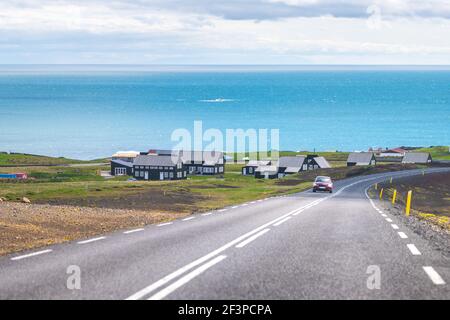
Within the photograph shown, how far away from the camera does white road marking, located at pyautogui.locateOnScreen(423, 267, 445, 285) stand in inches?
422

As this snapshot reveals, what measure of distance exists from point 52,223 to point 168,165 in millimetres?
100692

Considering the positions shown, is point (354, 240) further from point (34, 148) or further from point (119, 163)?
point (34, 148)

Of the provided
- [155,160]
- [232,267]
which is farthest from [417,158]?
[232,267]

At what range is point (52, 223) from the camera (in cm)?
2048

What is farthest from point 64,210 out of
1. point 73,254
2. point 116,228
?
point 73,254

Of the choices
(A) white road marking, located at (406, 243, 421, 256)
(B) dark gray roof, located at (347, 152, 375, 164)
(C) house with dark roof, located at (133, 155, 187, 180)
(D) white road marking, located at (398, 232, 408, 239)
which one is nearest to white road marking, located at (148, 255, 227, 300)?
(A) white road marking, located at (406, 243, 421, 256)

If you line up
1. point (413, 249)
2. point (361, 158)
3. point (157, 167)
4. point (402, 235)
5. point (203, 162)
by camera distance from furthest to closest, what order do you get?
1. point (361, 158)
2. point (203, 162)
3. point (157, 167)
4. point (402, 235)
5. point (413, 249)

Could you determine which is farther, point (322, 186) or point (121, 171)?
point (121, 171)

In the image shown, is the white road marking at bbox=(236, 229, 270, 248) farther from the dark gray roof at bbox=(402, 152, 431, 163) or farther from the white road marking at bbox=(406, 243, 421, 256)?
the dark gray roof at bbox=(402, 152, 431, 163)

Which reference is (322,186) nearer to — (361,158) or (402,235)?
(402,235)

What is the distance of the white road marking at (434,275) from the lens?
35.2 ft

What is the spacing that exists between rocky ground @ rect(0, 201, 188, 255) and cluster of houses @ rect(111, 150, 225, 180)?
9498 centimetres
